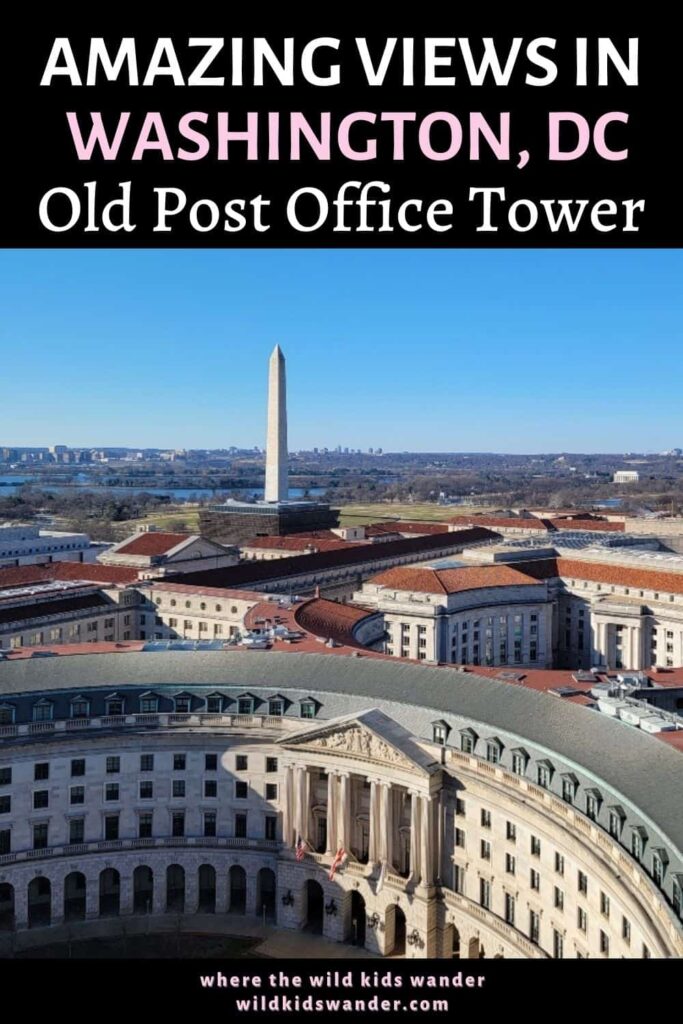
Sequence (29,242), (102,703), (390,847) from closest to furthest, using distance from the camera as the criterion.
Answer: (29,242) → (390,847) → (102,703)

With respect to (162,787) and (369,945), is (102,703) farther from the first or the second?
(369,945)

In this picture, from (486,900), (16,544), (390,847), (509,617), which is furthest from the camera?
(16,544)

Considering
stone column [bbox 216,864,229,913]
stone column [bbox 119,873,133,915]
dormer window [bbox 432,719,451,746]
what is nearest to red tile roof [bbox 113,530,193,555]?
stone column [bbox 119,873,133,915]

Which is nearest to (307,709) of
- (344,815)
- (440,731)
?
(344,815)

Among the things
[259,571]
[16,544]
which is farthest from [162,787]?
[16,544]

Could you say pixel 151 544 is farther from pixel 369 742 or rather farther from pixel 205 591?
pixel 369 742

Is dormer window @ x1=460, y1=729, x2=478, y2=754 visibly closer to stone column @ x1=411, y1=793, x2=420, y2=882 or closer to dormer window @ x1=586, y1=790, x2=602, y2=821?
stone column @ x1=411, y1=793, x2=420, y2=882

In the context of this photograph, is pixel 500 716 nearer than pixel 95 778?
Yes
